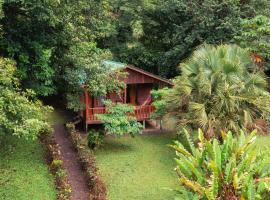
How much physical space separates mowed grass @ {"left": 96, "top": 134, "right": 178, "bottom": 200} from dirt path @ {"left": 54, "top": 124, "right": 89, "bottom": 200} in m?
0.87

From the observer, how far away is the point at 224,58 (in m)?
16.5

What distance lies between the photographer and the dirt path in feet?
48.5

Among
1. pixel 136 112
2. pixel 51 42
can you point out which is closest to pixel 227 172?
pixel 51 42

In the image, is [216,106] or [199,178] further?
[216,106]

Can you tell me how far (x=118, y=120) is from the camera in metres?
18.8

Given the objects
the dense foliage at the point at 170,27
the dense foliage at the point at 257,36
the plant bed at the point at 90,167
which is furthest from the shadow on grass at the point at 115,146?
the dense foliage at the point at 170,27

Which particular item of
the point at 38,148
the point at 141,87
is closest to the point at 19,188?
the point at 38,148

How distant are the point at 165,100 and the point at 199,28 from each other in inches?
329

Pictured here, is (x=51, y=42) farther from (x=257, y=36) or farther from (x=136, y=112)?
(x=257, y=36)

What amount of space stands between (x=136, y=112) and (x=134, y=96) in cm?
256

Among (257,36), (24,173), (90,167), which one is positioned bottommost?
(24,173)

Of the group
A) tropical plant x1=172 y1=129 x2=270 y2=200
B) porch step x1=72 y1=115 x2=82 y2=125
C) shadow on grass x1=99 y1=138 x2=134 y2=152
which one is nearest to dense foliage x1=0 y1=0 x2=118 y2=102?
shadow on grass x1=99 y1=138 x2=134 y2=152

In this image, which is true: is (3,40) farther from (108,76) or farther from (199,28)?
(199,28)

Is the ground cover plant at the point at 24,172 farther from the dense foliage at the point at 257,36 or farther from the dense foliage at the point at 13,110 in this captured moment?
the dense foliage at the point at 257,36
